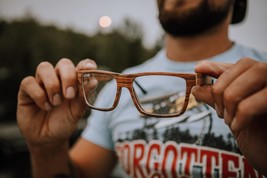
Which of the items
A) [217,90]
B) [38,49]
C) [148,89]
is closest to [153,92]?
[148,89]

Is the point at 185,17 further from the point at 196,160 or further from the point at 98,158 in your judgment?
the point at 98,158

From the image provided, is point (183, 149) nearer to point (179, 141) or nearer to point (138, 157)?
point (179, 141)

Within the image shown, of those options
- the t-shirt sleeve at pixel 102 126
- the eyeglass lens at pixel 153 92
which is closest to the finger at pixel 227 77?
the eyeglass lens at pixel 153 92

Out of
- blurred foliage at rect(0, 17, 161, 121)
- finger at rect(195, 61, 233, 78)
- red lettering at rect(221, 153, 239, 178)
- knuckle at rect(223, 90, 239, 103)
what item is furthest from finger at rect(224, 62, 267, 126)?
blurred foliage at rect(0, 17, 161, 121)

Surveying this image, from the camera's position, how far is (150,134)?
4.90ft

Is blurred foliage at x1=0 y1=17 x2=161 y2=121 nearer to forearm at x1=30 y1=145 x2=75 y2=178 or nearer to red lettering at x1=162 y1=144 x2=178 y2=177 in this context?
forearm at x1=30 y1=145 x2=75 y2=178

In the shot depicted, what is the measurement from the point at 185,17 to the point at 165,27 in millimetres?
162

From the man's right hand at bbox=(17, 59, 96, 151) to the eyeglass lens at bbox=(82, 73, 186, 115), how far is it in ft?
0.22

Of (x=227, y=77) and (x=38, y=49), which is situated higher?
(x=227, y=77)

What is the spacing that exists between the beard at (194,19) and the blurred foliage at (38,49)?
10170 mm

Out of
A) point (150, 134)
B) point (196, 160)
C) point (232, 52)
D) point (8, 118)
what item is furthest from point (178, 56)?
point (8, 118)

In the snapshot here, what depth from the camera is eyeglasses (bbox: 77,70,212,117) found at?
1.01 m

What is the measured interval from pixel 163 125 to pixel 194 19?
615mm

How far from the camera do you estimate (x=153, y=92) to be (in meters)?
1.60
